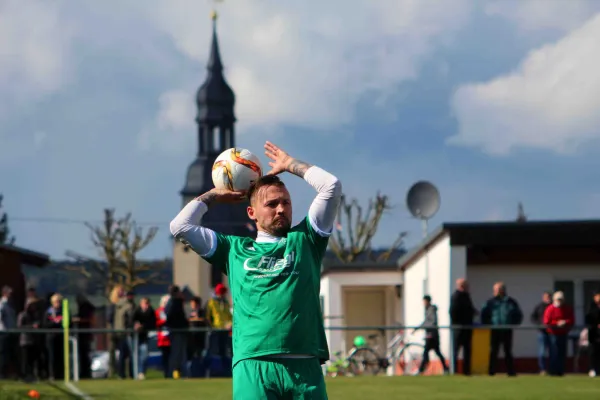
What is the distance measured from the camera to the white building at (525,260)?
29.9 meters

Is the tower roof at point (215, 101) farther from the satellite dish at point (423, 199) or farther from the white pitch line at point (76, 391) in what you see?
the white pitch line at point (76, 391)

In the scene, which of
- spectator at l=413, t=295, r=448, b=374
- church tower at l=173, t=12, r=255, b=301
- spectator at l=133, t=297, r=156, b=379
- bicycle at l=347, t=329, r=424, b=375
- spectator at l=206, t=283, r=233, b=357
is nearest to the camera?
spectator at l=206, t=283, r=233, b=357

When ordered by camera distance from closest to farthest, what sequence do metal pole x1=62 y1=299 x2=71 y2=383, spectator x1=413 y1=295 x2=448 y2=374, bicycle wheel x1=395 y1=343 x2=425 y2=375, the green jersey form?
1. the green jersey
2. metal pole x1=62 y1=299 x2=71 y2=383
3. spectator x1=413 y1=295 x2=448 y2=374
4. bicycle wheel x1=395 y1=343 x2=425 y2=375

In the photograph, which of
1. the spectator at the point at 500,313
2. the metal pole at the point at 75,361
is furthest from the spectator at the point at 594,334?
the metal pole at the point at 75,361

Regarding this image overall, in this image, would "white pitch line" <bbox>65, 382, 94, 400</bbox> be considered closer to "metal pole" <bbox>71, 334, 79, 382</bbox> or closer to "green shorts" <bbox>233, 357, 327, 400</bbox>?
"metal pole" <bbox>71, 334, 79, 382</bbox>

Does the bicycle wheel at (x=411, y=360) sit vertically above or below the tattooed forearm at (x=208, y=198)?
below

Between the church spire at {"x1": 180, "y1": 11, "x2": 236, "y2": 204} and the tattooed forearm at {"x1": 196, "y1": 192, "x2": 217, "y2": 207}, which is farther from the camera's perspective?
the church spire at {"x1": 180, "y1": 11, "x2": 236, "y2": 204}

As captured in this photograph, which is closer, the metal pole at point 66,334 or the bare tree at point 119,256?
the metal pole at point 66,334

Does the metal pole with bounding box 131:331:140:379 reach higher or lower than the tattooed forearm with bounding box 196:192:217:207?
lower

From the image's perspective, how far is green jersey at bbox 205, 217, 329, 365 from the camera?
669 cm

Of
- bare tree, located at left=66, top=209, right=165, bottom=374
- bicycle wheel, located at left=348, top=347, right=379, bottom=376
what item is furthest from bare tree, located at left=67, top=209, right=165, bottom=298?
bicycle wheel, located at left=348, top=347, right=379, bottom=376

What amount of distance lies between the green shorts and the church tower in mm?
102066

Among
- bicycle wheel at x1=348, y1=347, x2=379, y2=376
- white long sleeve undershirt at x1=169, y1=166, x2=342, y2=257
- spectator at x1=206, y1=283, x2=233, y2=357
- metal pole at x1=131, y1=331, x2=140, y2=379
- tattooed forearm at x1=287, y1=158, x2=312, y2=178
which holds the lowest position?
bicycle wheel at x1=348, y1=347, x2=379, y2=376

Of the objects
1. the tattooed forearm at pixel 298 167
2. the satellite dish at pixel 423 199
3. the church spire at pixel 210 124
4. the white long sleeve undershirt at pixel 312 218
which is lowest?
the white long sleeve undershirt at pixel 312 218
